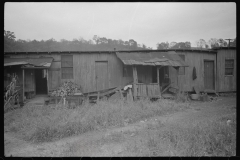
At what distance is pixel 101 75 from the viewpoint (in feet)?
40.6

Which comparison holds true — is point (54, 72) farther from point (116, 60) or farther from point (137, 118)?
point (137, 118)

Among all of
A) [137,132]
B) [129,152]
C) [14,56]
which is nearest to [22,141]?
[129,152]

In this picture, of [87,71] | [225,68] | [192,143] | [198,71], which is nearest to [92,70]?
Answer: [87,71]

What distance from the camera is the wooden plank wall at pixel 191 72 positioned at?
13094mm

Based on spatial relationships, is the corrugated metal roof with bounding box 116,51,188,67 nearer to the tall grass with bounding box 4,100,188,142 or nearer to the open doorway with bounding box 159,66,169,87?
the open doorway with bounding box 159,66,169,87

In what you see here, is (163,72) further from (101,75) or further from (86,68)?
(86,68)

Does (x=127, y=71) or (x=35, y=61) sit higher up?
(x=35, y=61)

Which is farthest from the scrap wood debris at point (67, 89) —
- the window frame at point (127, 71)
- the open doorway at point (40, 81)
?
the window frame at point (127, 71)

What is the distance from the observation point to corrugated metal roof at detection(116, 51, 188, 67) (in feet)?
35.5

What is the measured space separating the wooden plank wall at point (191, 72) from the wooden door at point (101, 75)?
6.50 m

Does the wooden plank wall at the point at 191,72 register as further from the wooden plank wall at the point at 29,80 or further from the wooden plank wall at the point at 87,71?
the wooden plank wall at the point at 29,80

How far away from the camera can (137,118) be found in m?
6.88

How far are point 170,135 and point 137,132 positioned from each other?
124 centimetres

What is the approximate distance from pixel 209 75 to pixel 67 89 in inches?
568
